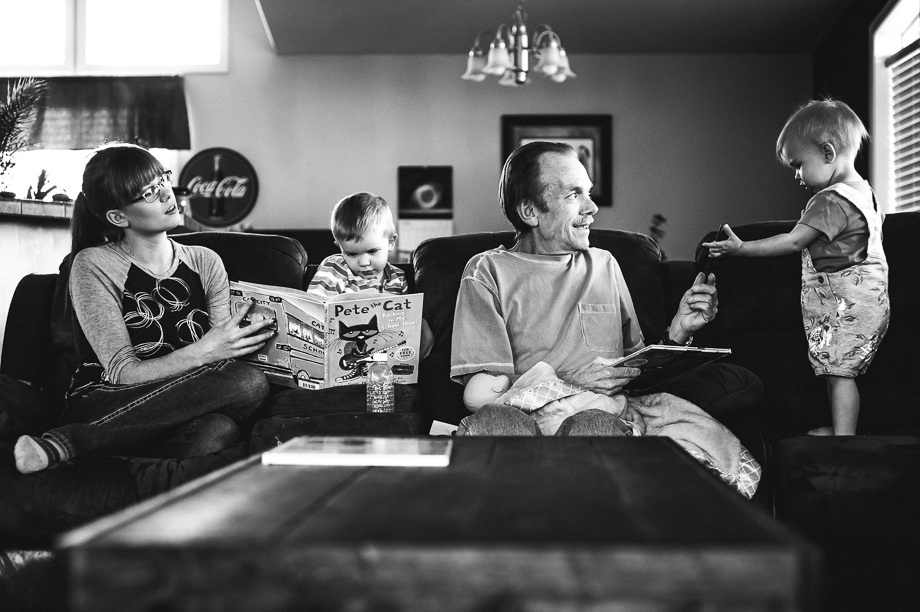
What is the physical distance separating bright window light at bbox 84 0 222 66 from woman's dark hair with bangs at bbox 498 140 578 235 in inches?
200

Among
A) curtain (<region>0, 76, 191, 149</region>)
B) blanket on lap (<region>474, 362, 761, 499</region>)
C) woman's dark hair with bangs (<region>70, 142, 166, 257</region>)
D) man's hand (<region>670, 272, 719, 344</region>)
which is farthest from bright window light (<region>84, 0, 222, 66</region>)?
blanket on lap (<region>474, 362, 761, 499</region>)

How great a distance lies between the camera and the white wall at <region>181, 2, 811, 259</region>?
20.2ft

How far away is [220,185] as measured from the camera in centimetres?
628

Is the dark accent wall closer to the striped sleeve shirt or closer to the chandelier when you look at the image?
the chandelier

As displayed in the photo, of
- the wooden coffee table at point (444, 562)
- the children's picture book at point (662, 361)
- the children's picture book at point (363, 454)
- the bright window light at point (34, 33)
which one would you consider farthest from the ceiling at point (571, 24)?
the wooden coffee table at point (444, 562)

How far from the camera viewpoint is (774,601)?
0.58 m

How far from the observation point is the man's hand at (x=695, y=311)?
1819 millimetres

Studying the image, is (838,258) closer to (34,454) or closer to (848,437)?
(848,437)

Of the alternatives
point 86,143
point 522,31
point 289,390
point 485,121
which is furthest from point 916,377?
point 86,143

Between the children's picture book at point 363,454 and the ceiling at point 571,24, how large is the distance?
465 centimetres

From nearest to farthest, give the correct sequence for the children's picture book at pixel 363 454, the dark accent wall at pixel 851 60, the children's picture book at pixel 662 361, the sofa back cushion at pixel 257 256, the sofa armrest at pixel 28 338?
the children's picture book at pixel 363 454, the children's picture book at pixel 662 361, the sofa armrest at pixel 28 338, the sofa back cushion at pixel 257 256, the dark accent wall at pixel 851 60

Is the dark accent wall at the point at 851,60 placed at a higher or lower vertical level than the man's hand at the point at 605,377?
higher

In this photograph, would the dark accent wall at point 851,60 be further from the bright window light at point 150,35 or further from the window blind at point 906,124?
the bright window light at point 150,35

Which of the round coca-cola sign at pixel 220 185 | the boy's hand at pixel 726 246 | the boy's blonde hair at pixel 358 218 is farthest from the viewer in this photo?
the round coca-cola sign at pixel 220 185
